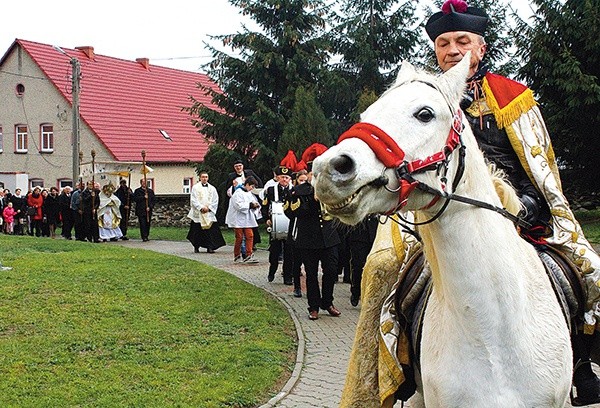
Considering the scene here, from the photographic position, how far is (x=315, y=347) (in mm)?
8867

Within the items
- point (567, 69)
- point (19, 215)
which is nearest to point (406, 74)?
point (567, 69)

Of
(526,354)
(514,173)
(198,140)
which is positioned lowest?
(526,354)

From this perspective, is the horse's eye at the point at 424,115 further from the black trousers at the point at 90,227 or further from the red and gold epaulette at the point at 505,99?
the black trousers at the point at 90,227

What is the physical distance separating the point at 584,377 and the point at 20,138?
41.4 meters

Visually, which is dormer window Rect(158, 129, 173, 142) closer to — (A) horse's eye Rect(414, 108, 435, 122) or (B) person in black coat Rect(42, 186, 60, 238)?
(B) person in black coat Rect(42, 186, 60, 238)

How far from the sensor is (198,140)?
4200 centimetres

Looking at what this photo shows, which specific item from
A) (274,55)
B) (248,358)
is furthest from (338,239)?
(274,55)

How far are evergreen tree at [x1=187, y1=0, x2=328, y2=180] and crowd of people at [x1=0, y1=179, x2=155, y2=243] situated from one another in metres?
3.71

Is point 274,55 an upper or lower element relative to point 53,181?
upper

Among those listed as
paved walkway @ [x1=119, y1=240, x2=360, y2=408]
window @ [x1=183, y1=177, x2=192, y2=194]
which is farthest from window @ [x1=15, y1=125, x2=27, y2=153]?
paved walkway @ [x1=119, y1=240, x2=360, y2=408]

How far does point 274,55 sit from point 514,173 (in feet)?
69.4

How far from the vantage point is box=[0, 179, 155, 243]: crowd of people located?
2428 cm

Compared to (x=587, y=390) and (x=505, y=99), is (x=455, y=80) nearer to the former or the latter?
(x=505, y=99)

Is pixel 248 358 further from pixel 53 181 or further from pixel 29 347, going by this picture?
pixel 53 181
